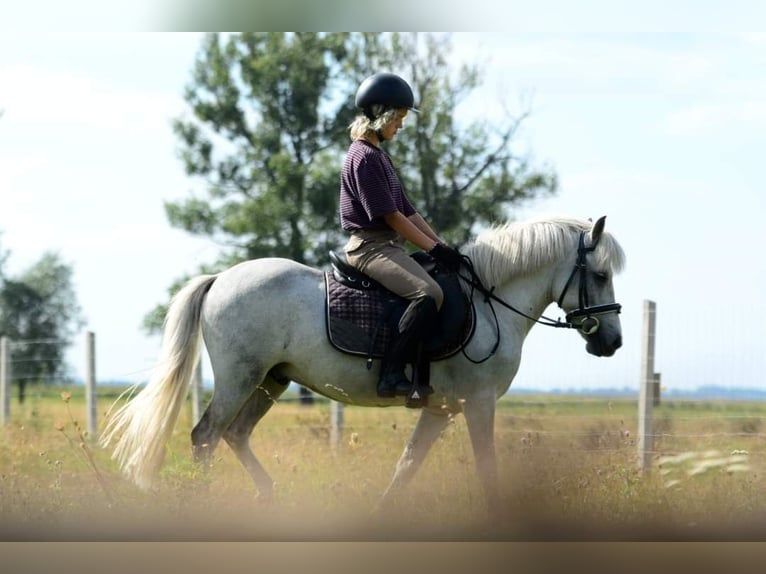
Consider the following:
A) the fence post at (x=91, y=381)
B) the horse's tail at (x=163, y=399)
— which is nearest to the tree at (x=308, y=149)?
the fence post at (x=91, y=381)

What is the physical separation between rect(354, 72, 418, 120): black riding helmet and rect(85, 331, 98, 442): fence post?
783cm

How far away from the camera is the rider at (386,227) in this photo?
6.59m

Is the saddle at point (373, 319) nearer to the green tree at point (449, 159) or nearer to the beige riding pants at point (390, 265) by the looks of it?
the beige riding pants at point (390, 265)


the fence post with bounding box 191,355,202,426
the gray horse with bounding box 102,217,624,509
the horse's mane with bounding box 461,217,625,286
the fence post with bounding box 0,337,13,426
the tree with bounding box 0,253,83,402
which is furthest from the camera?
the tree with bounding box 0,253,83,402

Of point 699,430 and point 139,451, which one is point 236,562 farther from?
point 699,430

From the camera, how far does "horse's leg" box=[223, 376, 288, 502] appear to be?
698 cm

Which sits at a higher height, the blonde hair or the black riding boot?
the blonde hair

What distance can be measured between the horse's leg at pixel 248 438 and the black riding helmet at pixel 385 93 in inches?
85.6

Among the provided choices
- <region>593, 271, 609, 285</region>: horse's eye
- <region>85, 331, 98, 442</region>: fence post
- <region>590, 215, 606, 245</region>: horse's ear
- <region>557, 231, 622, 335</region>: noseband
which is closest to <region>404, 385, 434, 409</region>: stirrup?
<region>557, 231, 622, 335</region>: noseband

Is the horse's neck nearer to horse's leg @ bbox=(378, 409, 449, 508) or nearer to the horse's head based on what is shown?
the horse's head

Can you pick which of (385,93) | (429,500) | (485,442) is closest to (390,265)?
(385,93)

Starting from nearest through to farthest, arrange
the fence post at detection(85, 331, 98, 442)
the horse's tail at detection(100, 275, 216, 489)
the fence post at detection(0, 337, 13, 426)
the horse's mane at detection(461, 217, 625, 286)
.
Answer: the horse's tail at detection(100, 275, 216, 489) < the horse's mane at detection(461, 217, 625, 286) < the fence post at detection(85, 331, 98, 442) < the fence post at detection(0, 337, 13, 426)

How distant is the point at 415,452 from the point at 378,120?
7.90ft

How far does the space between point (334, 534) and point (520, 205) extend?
1909 cm
